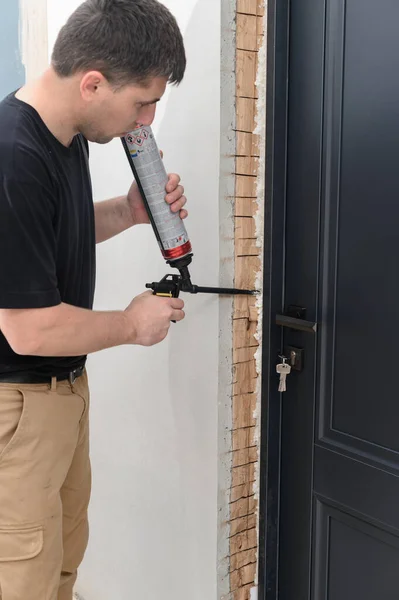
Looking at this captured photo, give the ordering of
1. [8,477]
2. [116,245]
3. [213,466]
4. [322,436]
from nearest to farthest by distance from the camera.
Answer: [8,477] → [322,436] → [213,466] → [116,245]

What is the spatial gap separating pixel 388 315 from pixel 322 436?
0.34 meters

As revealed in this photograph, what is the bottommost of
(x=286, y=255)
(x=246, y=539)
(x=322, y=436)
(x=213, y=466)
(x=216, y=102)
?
(x=246, y=539)

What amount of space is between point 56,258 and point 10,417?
34 cm

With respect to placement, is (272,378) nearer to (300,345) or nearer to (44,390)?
(300,345)

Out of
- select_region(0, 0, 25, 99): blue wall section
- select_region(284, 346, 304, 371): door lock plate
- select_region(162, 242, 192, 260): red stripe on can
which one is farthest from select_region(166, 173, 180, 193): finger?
select_region(0, 0, 25, 99): blue wall section

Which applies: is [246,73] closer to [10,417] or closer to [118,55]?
[118,55]

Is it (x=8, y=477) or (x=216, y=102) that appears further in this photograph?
(x=216, y=102)

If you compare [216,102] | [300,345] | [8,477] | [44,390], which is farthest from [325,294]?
[8,477]

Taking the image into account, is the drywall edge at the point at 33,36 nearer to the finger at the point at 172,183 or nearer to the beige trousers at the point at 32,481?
the finger at the point at 172,183

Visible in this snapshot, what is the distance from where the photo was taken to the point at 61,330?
1132 millimetres

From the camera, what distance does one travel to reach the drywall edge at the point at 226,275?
4.34 feet

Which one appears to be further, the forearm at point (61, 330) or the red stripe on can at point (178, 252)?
the red stripe on can at point (178, 252)

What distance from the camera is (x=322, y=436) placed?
134 centimetres

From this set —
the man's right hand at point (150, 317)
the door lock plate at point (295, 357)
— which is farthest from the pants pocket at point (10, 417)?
the door lock plate at point (295, 357)
